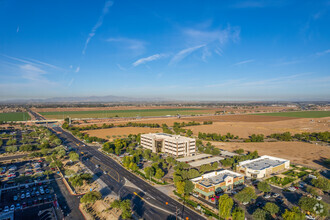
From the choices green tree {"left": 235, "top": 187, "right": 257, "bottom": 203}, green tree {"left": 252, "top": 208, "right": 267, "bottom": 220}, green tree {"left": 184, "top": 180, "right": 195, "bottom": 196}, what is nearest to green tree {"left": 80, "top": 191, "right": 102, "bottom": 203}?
green tree {"left": 184, "top": 180, "right": 195, "bottom": 196}

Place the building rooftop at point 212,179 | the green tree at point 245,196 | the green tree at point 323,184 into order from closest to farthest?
the green tree at point 245,196 → the green tree at point 323,184 → the building rooftop at point 212,179

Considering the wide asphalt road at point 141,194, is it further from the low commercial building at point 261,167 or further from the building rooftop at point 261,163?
the building rooftop at point 261,163

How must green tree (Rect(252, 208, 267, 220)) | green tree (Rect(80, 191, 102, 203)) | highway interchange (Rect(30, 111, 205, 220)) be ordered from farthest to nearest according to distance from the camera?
green tree (Rect(80, 191, 102, 203)), highway interchange (Rect(30, 111, 205, 220)), green tree (Rect(252, 208, 267, 220))

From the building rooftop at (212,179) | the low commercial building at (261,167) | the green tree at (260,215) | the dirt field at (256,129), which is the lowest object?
the dirt field at (256,129)

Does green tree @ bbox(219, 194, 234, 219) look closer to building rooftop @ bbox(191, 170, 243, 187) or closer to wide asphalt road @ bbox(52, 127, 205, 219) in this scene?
wide asphalt road @ bbox(52, 127, 205, 219)

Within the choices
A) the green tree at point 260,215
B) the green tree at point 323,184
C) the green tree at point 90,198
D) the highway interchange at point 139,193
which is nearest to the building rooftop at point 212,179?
the highway interchange at point 139,193

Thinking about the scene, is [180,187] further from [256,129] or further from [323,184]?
[256,129]
